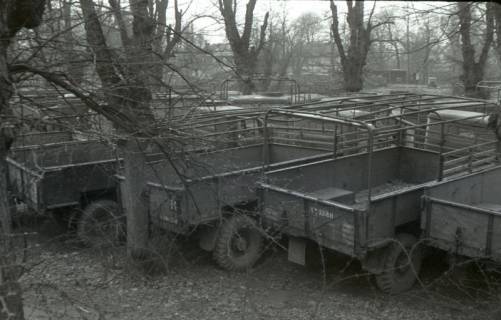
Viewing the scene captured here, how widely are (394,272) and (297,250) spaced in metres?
1.12

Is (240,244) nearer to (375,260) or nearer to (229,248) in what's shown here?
(229,248)

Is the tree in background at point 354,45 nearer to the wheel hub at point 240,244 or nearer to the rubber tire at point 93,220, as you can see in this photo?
the rubber tire at point 93,220

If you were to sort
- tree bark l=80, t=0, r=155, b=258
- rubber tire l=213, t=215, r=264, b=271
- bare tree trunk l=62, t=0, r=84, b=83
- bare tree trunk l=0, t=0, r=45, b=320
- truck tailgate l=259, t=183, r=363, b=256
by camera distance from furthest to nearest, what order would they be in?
rubber tire l=213, t=215, r=264, b=271 → truck tailgate l=259, t=183, r=363, b=256 → tree bark l=80, t=0, r=155, b=258 → bare tree trunk l=62, t=0, r=84, b=83 → bare tree trunk l=0, t=0, r=45, b=320

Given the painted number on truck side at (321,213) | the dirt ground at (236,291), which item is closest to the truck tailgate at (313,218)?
Result: the painted number on truck side at (321,213)

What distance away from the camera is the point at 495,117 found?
5711 mm

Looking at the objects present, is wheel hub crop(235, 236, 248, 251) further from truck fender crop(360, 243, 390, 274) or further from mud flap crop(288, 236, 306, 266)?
truck fender crop(360, 243, 390, 274)

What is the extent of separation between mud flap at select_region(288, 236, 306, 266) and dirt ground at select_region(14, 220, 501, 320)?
1.01 feet

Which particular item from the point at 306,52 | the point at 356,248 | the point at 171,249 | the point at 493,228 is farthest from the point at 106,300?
the point at 306,52

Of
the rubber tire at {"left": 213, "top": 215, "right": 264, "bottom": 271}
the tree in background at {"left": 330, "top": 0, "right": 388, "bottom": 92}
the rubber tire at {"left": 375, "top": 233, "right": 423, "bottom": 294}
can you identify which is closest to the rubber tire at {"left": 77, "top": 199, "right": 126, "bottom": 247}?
the rubber tire at {"left": 213, "top": 215, "right": 264, "bottom": 271}

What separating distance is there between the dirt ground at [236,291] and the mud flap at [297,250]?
307mm

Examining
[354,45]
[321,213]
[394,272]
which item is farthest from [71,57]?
[354,45]

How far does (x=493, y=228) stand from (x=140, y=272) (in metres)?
3.95

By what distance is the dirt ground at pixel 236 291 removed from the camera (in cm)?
629

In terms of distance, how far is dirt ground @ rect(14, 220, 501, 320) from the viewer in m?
6.29
